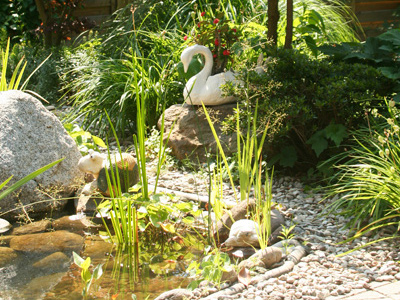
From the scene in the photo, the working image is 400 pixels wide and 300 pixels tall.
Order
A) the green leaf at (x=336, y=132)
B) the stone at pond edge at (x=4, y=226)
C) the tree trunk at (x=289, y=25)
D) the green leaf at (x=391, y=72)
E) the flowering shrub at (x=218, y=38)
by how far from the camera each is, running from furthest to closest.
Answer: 1. the flowering shrub at (x=218, y=38)
2. the tree trunk at (x=289, y=25)
3. the green leaf at (x=391, y=72)
4. the green leaf at (x=336, y=132)
5. the stone at pond edge at (x=4, y=226)

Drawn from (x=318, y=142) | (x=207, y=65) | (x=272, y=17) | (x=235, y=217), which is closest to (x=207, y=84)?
(x=207, y=65)

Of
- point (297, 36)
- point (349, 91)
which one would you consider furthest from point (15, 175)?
point (297, 36)

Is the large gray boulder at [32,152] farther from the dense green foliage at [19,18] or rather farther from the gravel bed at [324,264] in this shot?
the dense green foliage at [19,18]

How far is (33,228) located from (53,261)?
2.10 feet

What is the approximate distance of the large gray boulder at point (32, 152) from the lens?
3914 millimetres

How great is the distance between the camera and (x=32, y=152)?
4.04 m

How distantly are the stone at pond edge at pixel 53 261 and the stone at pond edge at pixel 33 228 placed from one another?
0.48 m

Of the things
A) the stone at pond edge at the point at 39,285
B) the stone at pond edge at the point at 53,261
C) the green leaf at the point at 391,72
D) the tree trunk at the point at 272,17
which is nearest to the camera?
the stone at pond edge at the point at 39,285

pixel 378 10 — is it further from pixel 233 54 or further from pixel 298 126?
pixel 298 126

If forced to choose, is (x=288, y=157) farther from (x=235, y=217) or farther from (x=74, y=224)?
(x=74, y=224)

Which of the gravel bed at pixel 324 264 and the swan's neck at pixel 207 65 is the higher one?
the swan's neck at pixel 207 65

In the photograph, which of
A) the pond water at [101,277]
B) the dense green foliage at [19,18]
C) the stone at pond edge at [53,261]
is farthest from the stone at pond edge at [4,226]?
the dense green foliage at [19,18]

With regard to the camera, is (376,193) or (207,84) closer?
(376,193)

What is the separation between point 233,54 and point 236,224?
2345mm
